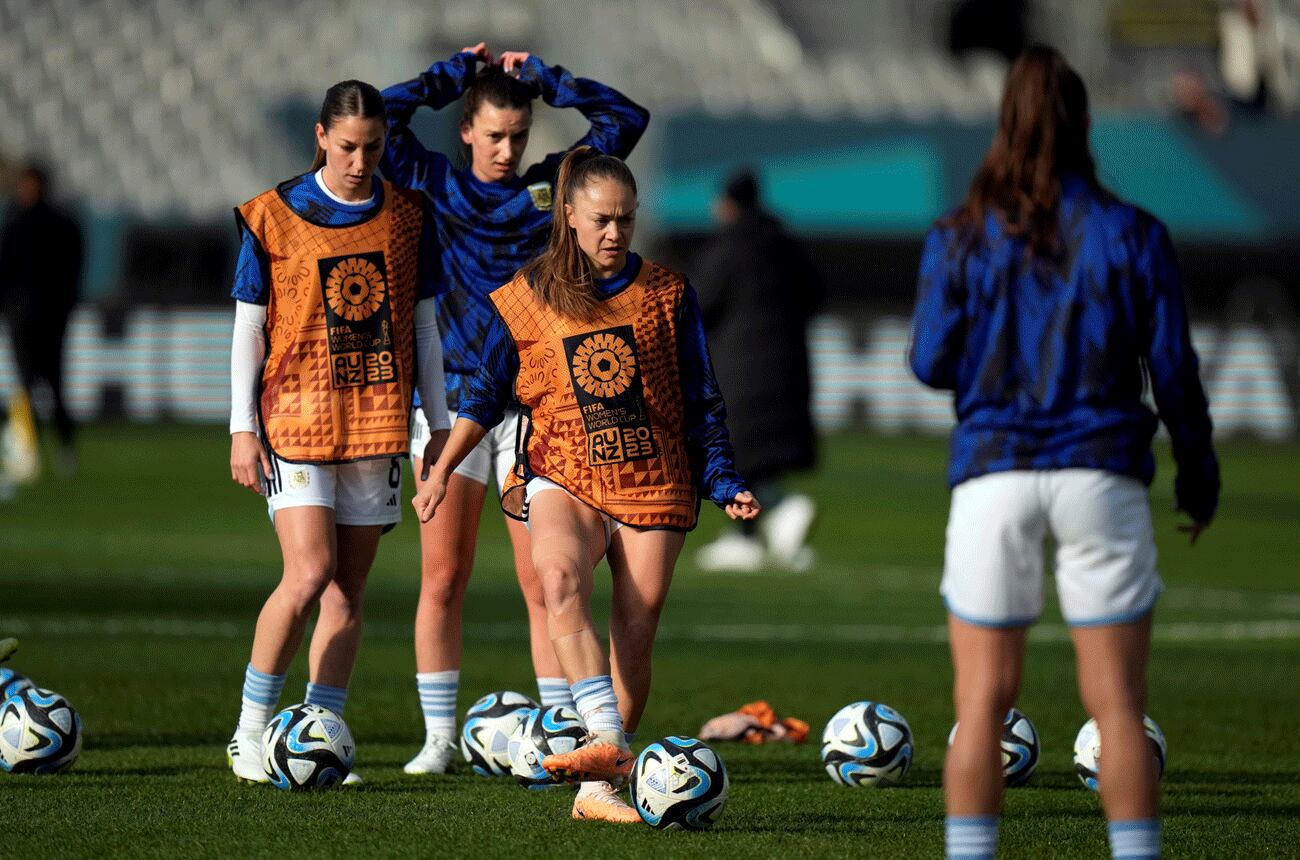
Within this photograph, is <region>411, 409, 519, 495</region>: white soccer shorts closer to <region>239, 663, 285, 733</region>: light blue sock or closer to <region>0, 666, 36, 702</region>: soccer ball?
<region>239, 663, 285, 733</region>: light blue sock

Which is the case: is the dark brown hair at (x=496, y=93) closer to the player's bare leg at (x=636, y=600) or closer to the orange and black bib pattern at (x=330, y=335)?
the orange and black bib pattern at (x=330, y=335)

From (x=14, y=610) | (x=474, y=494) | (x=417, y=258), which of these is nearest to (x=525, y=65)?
(x=417, y=258)

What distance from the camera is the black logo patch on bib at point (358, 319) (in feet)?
21.5

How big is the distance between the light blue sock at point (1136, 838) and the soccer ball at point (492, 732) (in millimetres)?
2686

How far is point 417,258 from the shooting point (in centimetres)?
671

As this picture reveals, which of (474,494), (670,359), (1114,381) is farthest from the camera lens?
(474,494)

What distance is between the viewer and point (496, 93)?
22.5ft

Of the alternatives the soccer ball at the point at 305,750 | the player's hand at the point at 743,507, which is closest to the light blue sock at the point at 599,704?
the player's hand at the point at 743,507

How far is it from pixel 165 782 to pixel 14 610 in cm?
512

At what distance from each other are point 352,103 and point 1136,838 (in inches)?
129

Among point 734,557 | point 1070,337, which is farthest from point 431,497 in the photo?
point 734,557

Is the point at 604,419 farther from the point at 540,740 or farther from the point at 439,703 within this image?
the point at 439,703

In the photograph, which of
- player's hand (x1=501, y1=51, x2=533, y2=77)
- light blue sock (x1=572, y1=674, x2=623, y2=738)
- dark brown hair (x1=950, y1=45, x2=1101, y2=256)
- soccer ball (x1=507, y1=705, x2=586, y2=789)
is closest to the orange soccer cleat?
light blue sock (x1=572, y1=674, x2=623, y2=738)

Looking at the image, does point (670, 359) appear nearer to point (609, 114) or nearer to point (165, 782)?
point (609, 114)
